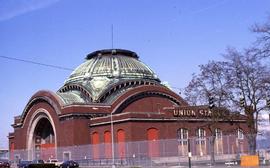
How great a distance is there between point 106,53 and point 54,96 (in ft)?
60.9

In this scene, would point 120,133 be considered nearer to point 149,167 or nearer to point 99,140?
point 99,140

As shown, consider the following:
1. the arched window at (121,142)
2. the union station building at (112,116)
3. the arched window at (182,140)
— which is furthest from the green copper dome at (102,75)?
the arched window at (182,140)

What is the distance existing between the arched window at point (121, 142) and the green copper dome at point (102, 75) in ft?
43.8

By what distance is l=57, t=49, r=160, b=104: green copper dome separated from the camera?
9875 cm

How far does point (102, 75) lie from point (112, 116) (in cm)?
2002

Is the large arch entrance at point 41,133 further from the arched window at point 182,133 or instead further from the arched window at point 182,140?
the arched window at point 182,140

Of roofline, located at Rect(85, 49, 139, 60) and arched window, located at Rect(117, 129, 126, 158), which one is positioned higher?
roofline, located at Rect(85, 49, 139, 60)

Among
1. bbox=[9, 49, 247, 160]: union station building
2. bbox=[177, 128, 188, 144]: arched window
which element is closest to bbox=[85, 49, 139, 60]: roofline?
bbox=[9, 49, 247, 160]: union station building

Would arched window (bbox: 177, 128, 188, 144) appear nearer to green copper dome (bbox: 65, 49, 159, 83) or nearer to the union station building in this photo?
the union station building

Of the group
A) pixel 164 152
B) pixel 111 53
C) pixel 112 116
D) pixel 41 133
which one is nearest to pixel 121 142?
pixel 112 116

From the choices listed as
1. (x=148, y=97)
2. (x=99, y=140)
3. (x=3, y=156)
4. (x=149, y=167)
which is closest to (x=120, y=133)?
(x=99, y=140)

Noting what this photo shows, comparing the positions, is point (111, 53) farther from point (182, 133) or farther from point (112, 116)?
point (182, 133)

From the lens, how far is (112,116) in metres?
85.2

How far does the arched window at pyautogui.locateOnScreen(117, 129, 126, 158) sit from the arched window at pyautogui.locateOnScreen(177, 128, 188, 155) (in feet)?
27.9
